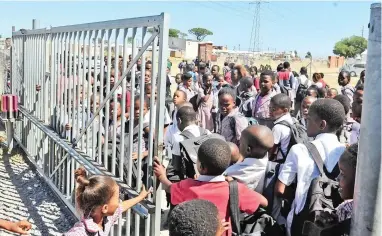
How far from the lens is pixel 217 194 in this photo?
2562 millimetres

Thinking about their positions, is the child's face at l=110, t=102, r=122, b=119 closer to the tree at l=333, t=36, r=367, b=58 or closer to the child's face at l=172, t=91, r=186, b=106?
the child's face at l=172, t=91, r=186, b=106

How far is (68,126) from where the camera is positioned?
501cm

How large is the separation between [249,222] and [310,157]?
577 mm

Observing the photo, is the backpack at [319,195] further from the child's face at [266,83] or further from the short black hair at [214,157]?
the child's face at [266,83]

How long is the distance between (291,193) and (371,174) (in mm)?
1543

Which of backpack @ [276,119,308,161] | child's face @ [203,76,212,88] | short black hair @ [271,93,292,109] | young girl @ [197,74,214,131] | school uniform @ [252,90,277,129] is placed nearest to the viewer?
backpack @ [276,119,308,161]

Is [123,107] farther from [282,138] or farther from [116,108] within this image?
[282,138]

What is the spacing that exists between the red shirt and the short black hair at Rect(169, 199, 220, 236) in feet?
2.37

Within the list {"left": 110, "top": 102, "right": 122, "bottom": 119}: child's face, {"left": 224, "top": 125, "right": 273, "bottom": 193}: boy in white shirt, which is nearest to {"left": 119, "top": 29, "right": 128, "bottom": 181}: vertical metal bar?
{"left": 110, "top": 102, "right": 122, "bottom": 119}: child's face

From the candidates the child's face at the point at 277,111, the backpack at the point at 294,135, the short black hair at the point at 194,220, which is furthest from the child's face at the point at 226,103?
the short black hair at the point at 194,220

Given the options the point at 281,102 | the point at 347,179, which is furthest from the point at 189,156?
the point at 347,179

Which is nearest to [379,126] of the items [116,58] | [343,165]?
[343,165]

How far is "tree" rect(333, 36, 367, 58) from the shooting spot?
73.5 meters

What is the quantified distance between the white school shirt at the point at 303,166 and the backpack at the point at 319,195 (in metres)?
0.03
